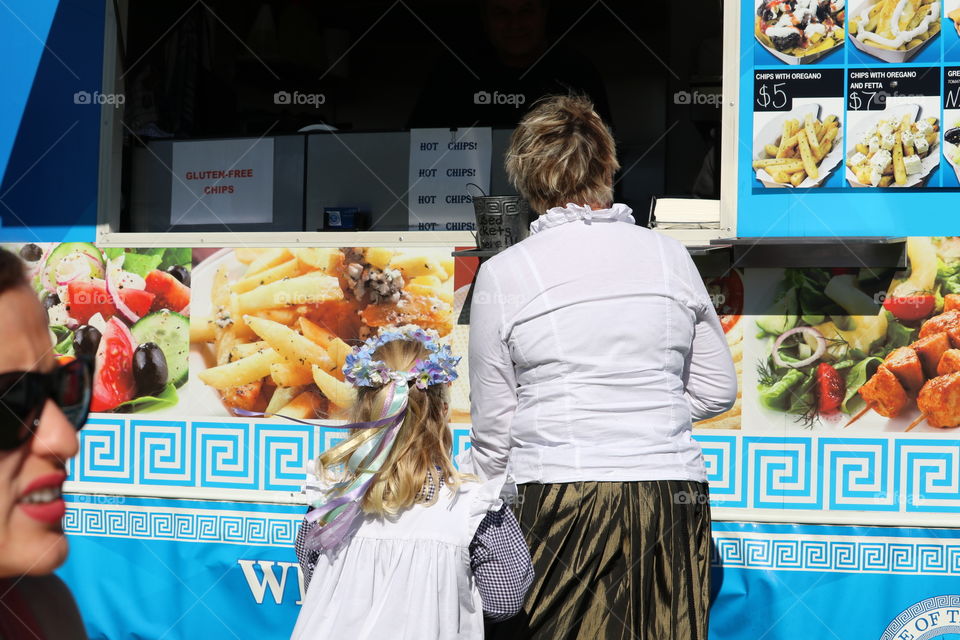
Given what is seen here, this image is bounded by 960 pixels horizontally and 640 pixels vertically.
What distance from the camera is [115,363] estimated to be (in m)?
4.04

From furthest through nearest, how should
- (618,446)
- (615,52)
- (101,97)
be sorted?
(615,52) → (101,97) → (618,446)

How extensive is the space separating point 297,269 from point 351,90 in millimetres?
2903

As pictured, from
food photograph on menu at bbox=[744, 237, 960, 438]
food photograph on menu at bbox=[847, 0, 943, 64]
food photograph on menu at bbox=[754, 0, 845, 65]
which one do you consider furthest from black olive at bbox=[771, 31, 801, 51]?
food photograph on menu at bbox=[744, 237, 960, 438]

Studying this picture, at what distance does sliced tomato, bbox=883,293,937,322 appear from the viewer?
3.36 m

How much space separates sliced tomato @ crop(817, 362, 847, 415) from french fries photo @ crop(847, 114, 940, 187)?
2.12 feet

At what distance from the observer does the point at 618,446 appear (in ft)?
7.12

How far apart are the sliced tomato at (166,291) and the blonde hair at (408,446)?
6.06ft

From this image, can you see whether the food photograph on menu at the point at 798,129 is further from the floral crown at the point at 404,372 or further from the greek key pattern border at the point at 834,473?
the floral crown at the point at 404,372

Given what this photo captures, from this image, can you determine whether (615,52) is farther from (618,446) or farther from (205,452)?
(618,446)

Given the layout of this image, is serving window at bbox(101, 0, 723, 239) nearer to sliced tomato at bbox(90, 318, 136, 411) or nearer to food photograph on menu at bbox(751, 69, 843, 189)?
sliced tomato at bbox(90, 318, 136, 411)

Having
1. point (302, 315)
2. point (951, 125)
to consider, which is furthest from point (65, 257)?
point (951, 125)

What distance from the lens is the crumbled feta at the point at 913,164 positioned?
3.38m

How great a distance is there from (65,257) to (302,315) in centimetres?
105

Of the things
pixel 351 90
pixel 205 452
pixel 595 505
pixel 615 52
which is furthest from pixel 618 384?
pixel 351 90
